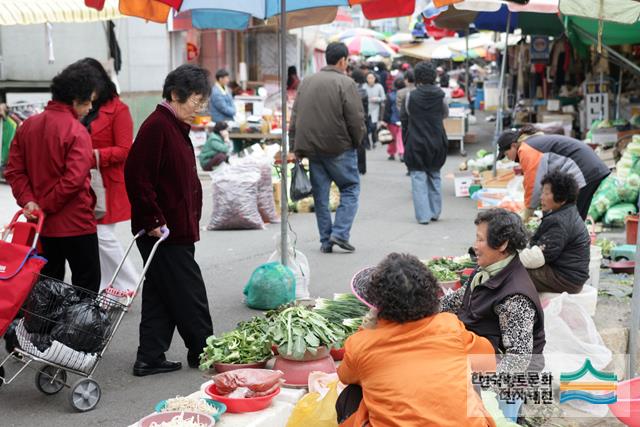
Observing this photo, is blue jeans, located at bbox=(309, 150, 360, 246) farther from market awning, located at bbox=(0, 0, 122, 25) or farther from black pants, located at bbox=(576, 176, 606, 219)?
market awning, located at bbox=(0, 0, 122, 25)

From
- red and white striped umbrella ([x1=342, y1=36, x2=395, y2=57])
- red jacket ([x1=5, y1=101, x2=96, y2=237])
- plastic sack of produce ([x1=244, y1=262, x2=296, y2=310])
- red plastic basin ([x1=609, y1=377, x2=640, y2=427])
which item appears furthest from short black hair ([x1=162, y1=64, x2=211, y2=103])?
red and white striped umbrella ([x1=342, y1=36, x2=395, y2=57])

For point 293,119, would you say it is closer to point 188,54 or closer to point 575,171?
point 575,171

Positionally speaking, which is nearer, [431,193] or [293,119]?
[293,119]

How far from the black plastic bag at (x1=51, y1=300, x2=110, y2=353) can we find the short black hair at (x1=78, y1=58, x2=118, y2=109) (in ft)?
5.37

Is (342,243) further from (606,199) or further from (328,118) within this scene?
(606,199)

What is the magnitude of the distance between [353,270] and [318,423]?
15.4 ft

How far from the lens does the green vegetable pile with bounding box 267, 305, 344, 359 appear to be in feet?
16.6

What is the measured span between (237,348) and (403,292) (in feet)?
6.92

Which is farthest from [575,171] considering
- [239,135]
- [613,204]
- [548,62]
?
[548,62]

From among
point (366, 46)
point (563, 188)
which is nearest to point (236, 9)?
point (563, 188)

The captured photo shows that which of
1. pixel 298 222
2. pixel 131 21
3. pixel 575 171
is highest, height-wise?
pixel 131 21

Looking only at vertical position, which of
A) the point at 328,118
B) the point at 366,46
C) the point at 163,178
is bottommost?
the point at 163,178

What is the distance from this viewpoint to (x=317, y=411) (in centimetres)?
420

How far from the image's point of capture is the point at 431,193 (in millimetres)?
11750
